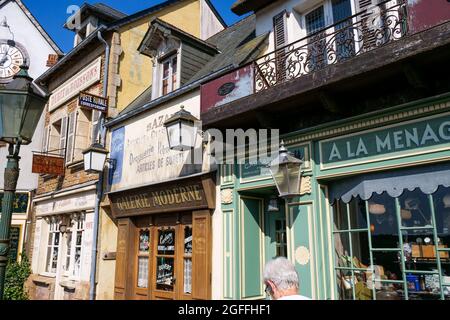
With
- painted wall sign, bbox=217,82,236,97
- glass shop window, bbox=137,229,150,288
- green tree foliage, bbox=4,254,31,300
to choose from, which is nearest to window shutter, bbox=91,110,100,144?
glass shop window, bbox=137,229,150,288

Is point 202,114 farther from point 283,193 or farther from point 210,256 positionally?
point 210,256

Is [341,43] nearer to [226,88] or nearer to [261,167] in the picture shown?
[226,88]

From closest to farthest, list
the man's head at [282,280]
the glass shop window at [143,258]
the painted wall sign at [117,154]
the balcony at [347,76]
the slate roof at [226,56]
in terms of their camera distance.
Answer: the man's head at [282,280], the balcony at [347,76], the slate roof at [226,56], the glass shop window at [143,258], the painted wall sign at [117,154]

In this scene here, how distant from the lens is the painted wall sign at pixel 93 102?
9664mm

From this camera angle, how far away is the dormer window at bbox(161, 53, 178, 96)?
9141 millimetres

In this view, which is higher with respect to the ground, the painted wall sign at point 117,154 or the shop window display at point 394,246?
the painted wall sign at point 117,154

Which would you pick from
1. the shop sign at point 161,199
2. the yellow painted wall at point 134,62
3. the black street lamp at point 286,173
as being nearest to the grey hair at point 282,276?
the black street lamp at point 286,173

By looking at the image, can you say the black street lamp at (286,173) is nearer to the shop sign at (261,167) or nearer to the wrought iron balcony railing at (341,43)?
the shop sign at (261,167)

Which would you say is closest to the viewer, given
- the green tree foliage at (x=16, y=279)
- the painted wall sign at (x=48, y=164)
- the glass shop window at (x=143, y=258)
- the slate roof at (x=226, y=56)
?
the slate roof at (x=226, y=56)

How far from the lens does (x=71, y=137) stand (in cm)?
1173

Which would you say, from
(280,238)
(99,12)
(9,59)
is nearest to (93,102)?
(99,12)

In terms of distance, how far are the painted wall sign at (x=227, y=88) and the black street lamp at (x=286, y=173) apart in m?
1.20

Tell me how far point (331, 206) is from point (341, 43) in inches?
89.2

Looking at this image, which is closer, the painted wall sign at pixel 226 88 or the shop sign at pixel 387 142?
the shop sign at pixel 387 142
